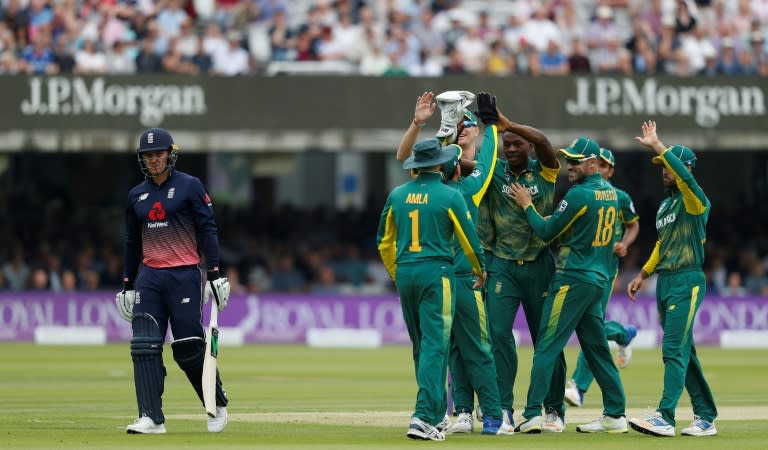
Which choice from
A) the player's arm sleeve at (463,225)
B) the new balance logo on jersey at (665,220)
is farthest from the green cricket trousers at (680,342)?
the player's arm sleeve at (463,225)

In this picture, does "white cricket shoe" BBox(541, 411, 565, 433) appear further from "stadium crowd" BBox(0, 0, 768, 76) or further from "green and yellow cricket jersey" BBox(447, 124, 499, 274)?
"stadium crowd" BBox(0, 0, 768, 76)

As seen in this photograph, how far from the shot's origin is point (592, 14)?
28500 millimetres

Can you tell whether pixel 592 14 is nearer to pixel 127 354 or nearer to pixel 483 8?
pixel 483 8

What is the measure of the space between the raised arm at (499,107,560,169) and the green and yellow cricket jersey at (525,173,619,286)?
1.17ft

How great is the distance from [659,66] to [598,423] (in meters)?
16.2

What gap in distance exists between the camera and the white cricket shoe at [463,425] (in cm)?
1153

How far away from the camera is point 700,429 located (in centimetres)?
1153

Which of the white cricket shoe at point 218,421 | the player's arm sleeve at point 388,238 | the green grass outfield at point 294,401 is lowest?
the green grass outfield at point 294,401

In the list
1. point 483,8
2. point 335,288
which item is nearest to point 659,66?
point 483,8

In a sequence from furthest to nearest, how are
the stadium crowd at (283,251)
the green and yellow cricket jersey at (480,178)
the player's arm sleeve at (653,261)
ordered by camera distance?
the stadium crowd at (283,251), the player's arm sleeve at (653,261), the green and yellow cricket jersey at (480,178)

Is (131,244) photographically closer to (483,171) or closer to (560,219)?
(483,171)

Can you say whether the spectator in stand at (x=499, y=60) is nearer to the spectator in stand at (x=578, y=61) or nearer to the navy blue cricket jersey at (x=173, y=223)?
the spectator in stand at (x=578, y=61)

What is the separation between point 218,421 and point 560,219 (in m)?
2.95

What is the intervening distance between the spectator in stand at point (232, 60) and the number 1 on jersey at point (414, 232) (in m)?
16.1
